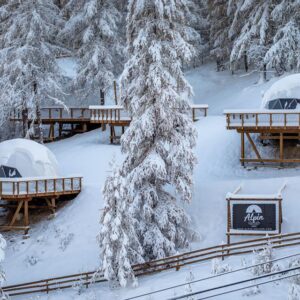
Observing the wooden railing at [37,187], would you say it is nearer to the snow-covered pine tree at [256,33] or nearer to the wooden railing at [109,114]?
the wooden railing at [109,114]

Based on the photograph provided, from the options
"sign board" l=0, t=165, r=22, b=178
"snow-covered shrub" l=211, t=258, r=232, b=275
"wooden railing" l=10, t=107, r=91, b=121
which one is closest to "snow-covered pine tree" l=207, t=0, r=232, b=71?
"wooden railing" l=10, t=107, r=91, b=121

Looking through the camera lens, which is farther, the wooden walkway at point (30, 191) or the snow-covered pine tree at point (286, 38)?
the snow-covered pine tree at point (286, 38)

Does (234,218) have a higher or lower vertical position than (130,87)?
lower

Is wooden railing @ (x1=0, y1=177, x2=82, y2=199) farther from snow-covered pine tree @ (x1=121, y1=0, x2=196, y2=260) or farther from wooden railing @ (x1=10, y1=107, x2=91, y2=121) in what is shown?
wooden railing @ (x1=10, y1=107, x2=91, y2=121)

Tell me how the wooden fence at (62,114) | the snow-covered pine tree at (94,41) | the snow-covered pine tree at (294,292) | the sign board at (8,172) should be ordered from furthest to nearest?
1. the wooden fence at (62,114)
2. the snow-covered pine tree at (94,41)
3. the sign board at (8,172)
4. the snow-covered pine tree at (294,292)

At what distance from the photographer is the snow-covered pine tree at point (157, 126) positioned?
72.5 feet

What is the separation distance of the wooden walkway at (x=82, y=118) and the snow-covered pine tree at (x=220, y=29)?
360 inches

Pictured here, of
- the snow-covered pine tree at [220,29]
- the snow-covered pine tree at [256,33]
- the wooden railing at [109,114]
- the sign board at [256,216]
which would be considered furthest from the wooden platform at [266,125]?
the snow-covered pine tree at [220,29]

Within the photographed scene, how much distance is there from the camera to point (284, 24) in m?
39.7

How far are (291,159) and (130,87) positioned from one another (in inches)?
430

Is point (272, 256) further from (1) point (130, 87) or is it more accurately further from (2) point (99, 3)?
(2) point (99, 3)

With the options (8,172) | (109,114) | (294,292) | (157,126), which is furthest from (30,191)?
(294,292)

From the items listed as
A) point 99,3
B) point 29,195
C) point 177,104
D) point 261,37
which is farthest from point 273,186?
point 99,3

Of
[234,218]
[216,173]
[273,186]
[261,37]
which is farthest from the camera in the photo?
[261,37]
